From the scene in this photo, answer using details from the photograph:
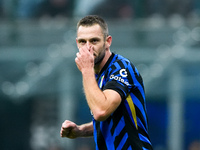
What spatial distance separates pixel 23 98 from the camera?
12.0 meters

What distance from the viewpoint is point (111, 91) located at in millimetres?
4273

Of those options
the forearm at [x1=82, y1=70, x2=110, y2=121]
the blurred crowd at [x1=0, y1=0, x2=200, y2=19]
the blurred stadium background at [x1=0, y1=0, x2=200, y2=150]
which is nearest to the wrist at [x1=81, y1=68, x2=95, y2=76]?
the forearm at [x1=82, y1=70, x2=110, y2=121]

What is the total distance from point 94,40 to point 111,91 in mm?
585

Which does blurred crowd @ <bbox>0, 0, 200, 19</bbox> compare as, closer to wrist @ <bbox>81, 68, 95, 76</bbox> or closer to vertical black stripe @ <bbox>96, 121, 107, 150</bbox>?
vertical black stripe @ <bbox>96, 121, 107, 150</bbox>

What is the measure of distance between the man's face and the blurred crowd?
7.11 m

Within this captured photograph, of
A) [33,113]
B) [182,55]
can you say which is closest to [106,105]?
[182,55]

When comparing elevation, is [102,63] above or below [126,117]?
above

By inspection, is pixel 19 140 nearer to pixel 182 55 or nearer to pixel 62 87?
pixel 62 87

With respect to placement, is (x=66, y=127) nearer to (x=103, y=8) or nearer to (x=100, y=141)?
(x=100, y=141)

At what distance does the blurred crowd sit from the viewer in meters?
11.7

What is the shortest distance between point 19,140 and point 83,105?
2.02 m

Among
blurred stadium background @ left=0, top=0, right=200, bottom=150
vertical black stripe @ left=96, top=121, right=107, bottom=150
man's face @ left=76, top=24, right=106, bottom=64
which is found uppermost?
blurred stadium background @ left=0, top=0, right=200, bottom=150

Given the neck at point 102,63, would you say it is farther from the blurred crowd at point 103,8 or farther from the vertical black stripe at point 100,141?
the blurred crowd at point 103,8

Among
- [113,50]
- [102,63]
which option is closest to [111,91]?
[102,63]
